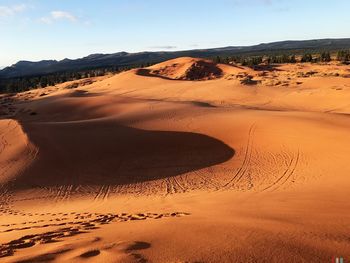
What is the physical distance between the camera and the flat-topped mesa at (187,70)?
48156mm

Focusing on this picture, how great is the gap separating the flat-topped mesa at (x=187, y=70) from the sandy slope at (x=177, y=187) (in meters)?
21.4

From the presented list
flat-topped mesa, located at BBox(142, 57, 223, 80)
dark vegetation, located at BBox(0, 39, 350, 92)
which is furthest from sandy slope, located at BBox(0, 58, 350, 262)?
dark vegetation, located at BBox(0, 39, 350, 92)

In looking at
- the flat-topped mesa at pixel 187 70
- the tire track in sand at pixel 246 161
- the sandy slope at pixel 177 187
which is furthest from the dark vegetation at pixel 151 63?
the tire track in sand at pixel 246 161

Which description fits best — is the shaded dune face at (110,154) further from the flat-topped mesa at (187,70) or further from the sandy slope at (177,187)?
the flat-topped mesa at (187,70)

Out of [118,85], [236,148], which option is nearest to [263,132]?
[236,148]

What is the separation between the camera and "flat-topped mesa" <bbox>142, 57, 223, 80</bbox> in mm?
48156

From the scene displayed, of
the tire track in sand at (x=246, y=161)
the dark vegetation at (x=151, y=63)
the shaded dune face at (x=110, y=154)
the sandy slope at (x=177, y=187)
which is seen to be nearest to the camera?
the sandy slope at (x=177, y=187)

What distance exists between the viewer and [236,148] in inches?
635

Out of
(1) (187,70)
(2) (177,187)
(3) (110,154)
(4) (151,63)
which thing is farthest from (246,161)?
(4) (151,63)

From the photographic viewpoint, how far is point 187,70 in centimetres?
4925

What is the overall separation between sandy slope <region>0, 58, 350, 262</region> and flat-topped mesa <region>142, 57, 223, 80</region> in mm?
21435

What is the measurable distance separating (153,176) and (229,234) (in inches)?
321

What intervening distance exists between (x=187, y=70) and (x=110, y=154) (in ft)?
115

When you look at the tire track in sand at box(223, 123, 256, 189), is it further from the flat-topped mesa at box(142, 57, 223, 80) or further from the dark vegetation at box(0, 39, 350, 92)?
the dark vegetation at box(0, 39, 350, 92)
